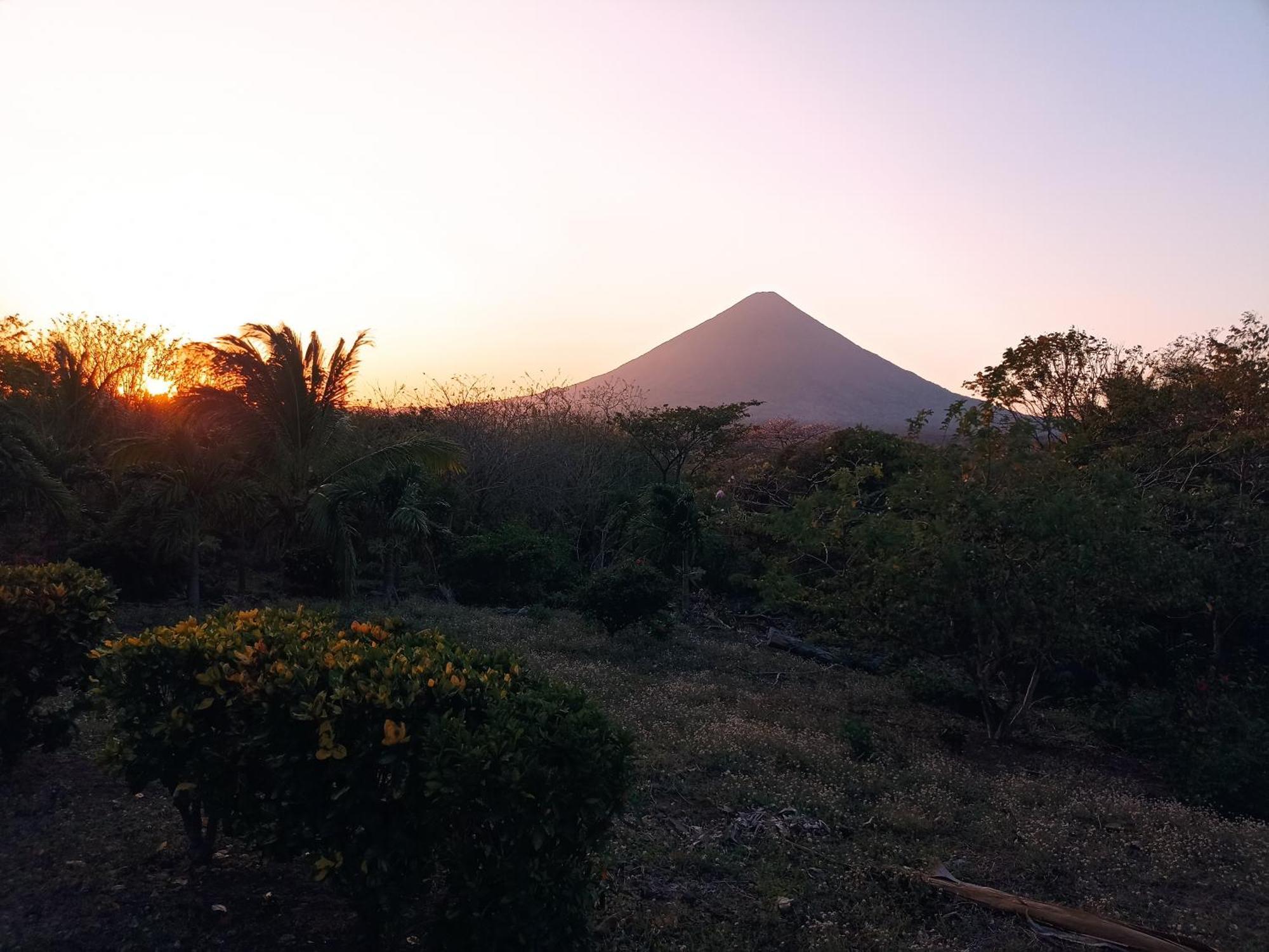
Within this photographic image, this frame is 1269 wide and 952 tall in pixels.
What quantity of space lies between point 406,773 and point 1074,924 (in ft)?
10.9

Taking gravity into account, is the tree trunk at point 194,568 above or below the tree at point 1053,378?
below

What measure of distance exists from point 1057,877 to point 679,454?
16.7 metres

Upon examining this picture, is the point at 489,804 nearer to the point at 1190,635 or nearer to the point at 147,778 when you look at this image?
the point at 147,778

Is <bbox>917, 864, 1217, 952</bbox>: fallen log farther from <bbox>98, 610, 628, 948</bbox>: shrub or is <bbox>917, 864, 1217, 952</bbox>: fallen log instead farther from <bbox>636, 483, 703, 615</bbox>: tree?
<bbox>636, 483, 703, 615</bbox>: tree

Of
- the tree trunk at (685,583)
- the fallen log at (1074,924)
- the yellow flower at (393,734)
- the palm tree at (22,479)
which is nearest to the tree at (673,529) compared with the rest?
the tree trunk at (685,583)

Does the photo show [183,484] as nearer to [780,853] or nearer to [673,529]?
[673,529]

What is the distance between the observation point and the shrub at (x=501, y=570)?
47.8 feet

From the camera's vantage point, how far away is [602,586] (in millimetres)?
11227

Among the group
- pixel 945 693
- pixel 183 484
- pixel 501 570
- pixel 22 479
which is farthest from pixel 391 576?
pixel 945 693

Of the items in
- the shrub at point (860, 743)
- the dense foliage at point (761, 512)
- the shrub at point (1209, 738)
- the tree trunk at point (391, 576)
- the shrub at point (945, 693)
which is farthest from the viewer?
the tree trunk at point (391, 576)

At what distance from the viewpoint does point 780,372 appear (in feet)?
320

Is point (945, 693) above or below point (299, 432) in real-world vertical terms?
below

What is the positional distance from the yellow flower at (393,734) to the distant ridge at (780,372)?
7802 cm

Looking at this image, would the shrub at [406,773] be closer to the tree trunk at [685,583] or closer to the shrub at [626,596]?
the shrub at [626,596]
